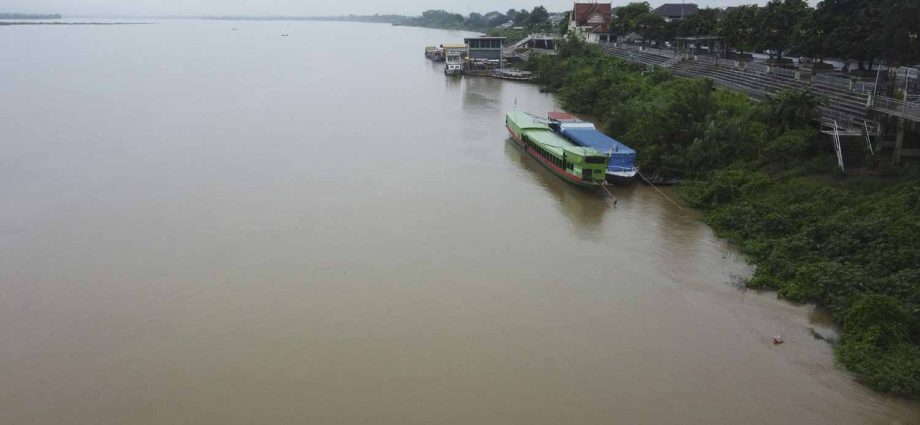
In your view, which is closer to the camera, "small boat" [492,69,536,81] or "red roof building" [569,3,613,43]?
"small boat" [492,69,536,81]

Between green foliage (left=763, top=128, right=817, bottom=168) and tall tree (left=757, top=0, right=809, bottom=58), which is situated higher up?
tall tree (left=757, top=0, right=809, bottom=58)

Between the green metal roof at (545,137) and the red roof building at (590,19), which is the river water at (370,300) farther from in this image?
the red roof building at (590,19)

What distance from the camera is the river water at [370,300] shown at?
26.6 ft

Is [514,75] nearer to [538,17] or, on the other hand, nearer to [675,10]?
[675,10]

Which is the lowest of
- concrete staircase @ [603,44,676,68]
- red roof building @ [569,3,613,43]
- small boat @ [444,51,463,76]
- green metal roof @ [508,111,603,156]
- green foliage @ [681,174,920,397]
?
green foliage @ [681,174,920,397]

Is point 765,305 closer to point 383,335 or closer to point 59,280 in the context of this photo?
point 383,335

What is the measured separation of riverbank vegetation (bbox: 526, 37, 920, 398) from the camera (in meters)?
8.62

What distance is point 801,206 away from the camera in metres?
12.4

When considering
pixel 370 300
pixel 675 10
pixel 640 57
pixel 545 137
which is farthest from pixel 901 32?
pixel 675 10

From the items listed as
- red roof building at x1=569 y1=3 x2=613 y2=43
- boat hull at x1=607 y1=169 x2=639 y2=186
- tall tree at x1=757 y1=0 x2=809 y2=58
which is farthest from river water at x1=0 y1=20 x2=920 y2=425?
red roof building at x1=569 y1=3 x2=613 y2=43

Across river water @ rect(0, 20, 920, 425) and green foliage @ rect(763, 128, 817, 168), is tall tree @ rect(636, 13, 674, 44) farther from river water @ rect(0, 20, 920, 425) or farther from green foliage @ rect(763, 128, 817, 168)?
green foliage @ rect(763, 128, 817, 168)

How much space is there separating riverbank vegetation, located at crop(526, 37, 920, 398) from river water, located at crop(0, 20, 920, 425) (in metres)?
0.45

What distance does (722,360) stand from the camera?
29.5 feet

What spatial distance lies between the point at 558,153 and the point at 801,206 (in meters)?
6.13
